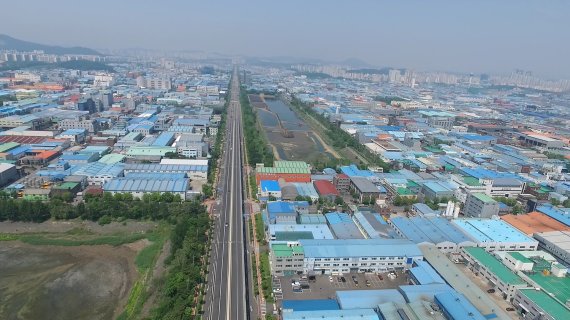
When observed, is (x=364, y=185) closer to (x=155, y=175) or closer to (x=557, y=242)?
(x=557, y=242)

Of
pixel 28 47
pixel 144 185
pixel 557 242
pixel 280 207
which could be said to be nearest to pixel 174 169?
pixel 144 185

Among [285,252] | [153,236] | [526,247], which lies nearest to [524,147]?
[526,247]

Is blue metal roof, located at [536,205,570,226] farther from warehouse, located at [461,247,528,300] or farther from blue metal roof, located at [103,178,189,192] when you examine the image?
blue metal roof, located at [103,178,189,192]

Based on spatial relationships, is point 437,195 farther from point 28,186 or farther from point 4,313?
point 28,186

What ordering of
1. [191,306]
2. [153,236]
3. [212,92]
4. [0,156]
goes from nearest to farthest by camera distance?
[191,306] < [153,236] < [0,156] < [212,92]

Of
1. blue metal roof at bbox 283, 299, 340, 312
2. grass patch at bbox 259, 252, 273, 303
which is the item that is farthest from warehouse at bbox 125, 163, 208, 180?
blue metal roof at bbox 283, 299, 340, 312

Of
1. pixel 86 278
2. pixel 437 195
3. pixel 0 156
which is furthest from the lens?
pixel 0 156

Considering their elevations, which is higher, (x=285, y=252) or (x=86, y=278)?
(x=285, y=252)
